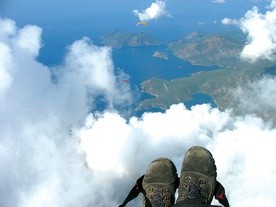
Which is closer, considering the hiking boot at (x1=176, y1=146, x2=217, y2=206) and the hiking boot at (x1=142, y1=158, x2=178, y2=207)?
the hiking boot at (x1=176, y1=146, x2=217, y2=206)

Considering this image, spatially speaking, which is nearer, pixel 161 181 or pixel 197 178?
pixel 197 178

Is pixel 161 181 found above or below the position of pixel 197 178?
above

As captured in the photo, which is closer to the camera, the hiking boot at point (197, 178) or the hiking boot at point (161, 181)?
the hiking boot at point (197, 178)
